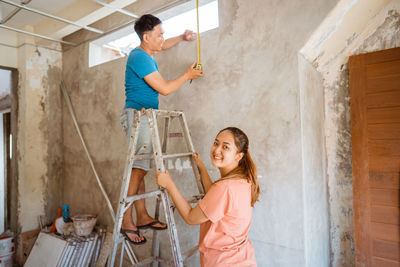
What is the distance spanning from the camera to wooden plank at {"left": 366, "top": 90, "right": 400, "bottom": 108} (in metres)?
1.80

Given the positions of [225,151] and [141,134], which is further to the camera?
[141,134]

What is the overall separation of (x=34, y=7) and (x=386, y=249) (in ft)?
13.2

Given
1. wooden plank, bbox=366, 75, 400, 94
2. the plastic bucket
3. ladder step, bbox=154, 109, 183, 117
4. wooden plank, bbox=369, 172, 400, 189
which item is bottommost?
the plastic bucket

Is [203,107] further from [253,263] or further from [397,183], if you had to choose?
[397,183]

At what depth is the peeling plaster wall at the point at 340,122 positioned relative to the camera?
1899 millimetres

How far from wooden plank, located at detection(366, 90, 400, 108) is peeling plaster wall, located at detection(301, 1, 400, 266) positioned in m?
0.14

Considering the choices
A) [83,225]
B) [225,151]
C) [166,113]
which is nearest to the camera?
[225,151]

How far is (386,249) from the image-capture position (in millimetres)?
1843

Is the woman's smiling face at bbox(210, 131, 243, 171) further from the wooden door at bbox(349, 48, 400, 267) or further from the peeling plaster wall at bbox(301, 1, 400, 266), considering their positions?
the wooden door at bbox(349, 48, 400, 267)

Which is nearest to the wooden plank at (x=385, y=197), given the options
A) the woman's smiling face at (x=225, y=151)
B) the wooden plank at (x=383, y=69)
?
the wooden plank at (x=383, y=69)

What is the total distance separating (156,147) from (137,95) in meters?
0.44

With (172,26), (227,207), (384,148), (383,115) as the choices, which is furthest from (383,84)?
(172,26)

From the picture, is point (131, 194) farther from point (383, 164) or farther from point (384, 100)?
point (384, 100)

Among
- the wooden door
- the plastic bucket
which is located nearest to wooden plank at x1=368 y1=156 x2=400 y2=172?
the wooden door
